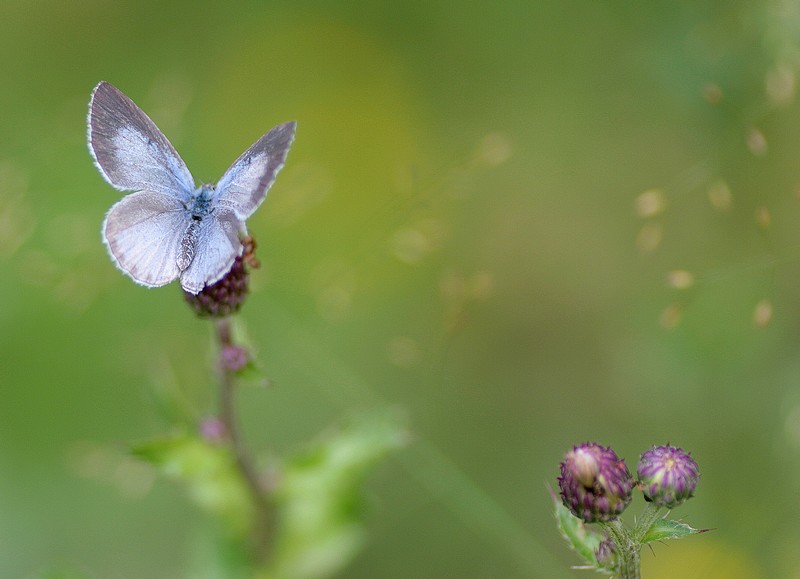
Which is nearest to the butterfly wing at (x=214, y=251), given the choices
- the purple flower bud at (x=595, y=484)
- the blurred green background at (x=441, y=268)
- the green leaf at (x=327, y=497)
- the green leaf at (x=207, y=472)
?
the green leaf at (x=207, y=472)

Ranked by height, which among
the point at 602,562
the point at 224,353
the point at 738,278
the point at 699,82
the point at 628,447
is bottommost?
the point at 602,562

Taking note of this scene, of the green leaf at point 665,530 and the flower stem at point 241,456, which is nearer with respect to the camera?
the green leaf at point 665,530

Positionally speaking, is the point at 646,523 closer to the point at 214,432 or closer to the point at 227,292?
the point at 227,292

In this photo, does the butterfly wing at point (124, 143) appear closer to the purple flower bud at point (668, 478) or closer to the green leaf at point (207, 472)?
the green leaf at point (207, 472)

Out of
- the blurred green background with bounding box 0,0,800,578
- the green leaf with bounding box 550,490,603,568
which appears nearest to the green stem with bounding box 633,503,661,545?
the green leaf with bounding box 550,490,603,568

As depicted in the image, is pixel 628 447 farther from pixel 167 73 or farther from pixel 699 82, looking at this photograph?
pixel 167 73

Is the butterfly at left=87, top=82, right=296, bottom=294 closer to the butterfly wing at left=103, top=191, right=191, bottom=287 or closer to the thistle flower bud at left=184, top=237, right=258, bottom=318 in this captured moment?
the butterfly wing at left=103, top=191, right=191, bottom=287

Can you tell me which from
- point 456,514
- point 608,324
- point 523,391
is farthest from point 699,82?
point 456,514
